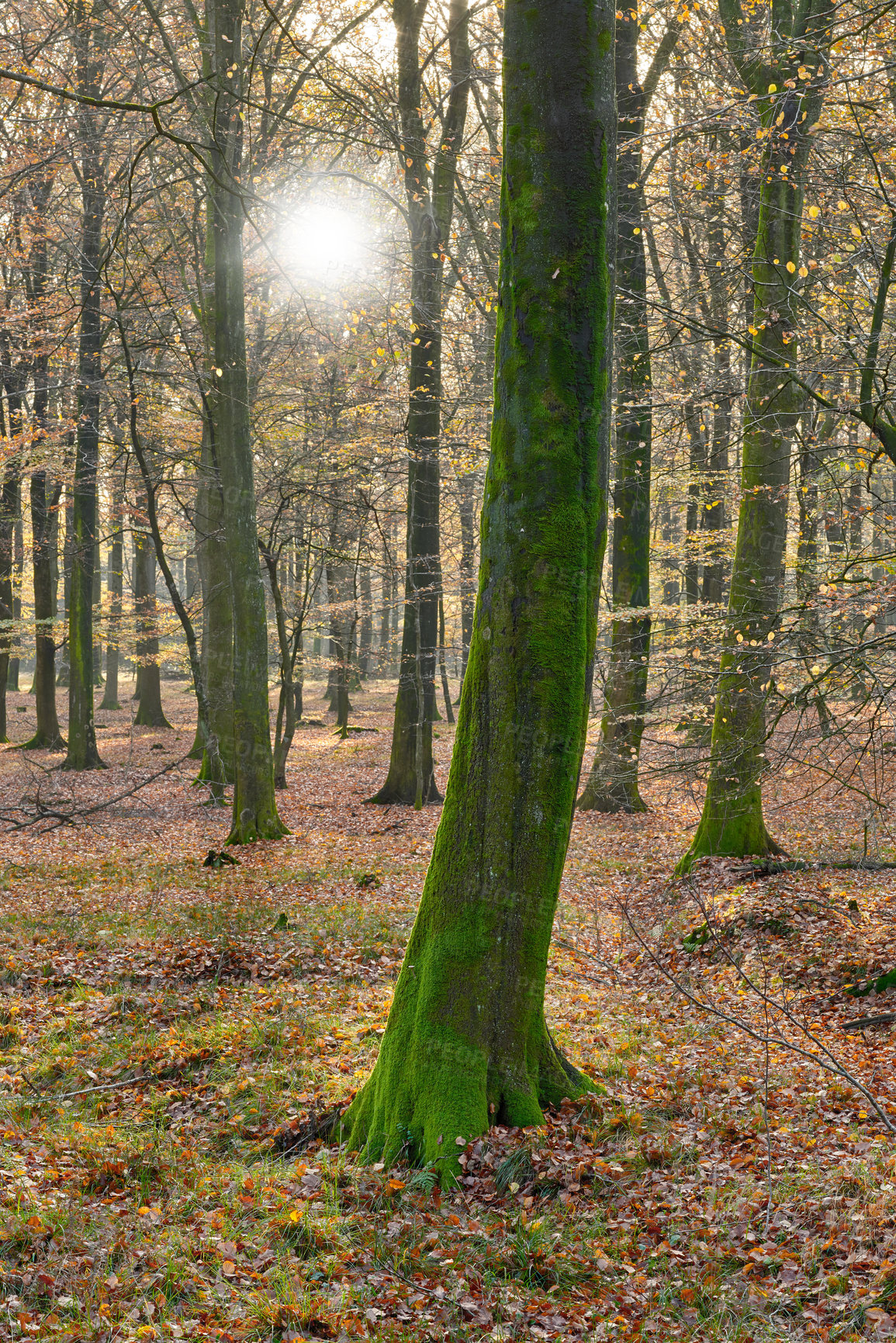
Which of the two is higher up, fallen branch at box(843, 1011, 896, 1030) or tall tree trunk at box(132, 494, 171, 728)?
tall tree trunk at box(132, 494, 171, 728)

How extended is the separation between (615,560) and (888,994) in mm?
9803

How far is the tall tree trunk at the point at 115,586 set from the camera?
19188 mm

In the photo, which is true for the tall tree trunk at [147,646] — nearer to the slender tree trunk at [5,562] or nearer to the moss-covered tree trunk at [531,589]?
the slender tree trunk at [5,562]

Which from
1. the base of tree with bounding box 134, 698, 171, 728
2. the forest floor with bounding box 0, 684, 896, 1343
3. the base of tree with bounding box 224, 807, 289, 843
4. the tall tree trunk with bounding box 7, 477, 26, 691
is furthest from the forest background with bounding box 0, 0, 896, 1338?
the tall tree trunk with bounding box 7, 477, 26, 691

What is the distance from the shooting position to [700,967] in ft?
24.3

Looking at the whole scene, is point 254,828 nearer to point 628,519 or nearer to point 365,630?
point 628,519

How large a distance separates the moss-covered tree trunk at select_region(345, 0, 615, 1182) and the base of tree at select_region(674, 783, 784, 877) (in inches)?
228

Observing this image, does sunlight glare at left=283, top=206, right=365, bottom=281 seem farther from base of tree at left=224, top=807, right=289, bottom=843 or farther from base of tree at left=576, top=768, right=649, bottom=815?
base of tree at left=576, top=768, right=649, bottom=815

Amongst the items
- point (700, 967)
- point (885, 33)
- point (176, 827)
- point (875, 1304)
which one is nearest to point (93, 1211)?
point (875, 1304)

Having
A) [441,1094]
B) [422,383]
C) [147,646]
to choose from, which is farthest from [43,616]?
[441,1094]

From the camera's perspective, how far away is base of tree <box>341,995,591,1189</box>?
3.83 metres

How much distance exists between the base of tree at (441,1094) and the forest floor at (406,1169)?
0.09 meters

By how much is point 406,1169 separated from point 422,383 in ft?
41.1

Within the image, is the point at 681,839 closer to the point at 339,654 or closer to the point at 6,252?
the point at 339,654
